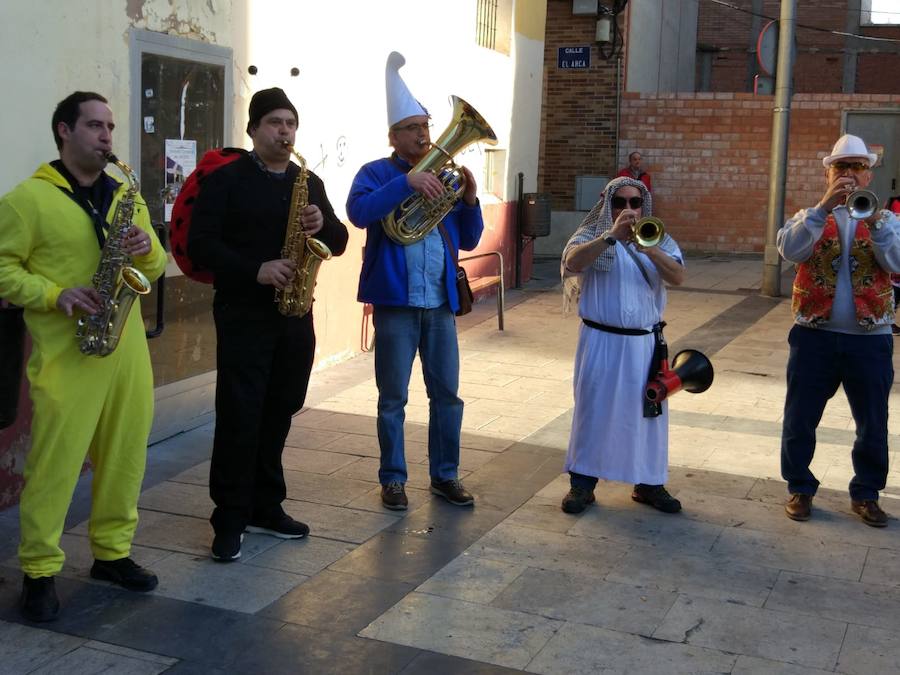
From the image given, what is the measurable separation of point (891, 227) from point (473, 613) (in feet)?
8.52

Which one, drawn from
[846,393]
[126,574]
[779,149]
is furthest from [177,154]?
[779,149]

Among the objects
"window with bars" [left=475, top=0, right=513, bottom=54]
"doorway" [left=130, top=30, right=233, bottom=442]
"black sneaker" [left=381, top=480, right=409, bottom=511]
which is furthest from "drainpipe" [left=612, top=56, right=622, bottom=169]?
"black sneaker" [left=381, top=480, right=409, bottom=511]

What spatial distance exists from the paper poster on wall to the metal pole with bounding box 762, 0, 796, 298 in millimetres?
8631

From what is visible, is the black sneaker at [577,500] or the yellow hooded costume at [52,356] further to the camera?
the black sneaker at [577,500]

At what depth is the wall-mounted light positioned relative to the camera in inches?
741

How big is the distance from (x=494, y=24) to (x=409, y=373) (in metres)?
8.49

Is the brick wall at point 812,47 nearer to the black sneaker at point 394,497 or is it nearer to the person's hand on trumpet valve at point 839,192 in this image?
the person's hand on trumpet valve at point 839,192

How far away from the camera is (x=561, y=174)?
20.0 metres

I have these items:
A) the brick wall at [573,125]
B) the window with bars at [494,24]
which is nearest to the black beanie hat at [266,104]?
the window with bars at [494,24]

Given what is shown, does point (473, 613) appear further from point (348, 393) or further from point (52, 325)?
point (348, 393)

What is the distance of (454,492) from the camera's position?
578 cm

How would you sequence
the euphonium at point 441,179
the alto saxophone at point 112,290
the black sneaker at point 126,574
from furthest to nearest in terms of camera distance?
1. the euphonium at point 441,179
2. the black sneaker at point 126,574
3. the alto saxophone at point 112,290

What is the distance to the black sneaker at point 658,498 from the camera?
5.75 m

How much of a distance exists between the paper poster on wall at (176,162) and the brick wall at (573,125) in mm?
13379
